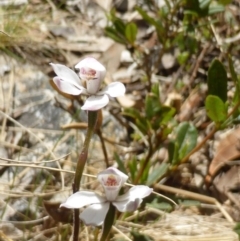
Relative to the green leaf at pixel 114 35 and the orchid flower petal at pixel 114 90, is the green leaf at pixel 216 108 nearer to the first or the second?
the orchid flower petal at pixel 114 90

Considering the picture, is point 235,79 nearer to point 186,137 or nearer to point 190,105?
point 186,137

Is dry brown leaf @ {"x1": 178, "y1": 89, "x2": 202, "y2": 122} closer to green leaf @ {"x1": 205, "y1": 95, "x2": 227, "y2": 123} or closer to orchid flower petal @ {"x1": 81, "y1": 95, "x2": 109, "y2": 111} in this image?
green leaf @ {"x1": 205, "y1": 95, "x2": 227, "y2": 123}

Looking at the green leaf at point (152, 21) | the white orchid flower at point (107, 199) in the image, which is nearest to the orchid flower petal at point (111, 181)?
the white orchid flower at point (107, 199)

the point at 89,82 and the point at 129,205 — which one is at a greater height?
the point at 89,82

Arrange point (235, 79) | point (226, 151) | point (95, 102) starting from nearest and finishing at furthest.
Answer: point (95, 102) < point (235, 79) < point (226, 151)

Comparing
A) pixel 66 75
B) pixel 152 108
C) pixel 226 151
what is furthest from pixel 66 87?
pixel 226 151

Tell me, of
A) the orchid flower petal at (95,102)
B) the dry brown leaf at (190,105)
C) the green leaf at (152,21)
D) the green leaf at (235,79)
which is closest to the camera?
the orchid flower petal at (95,102)
